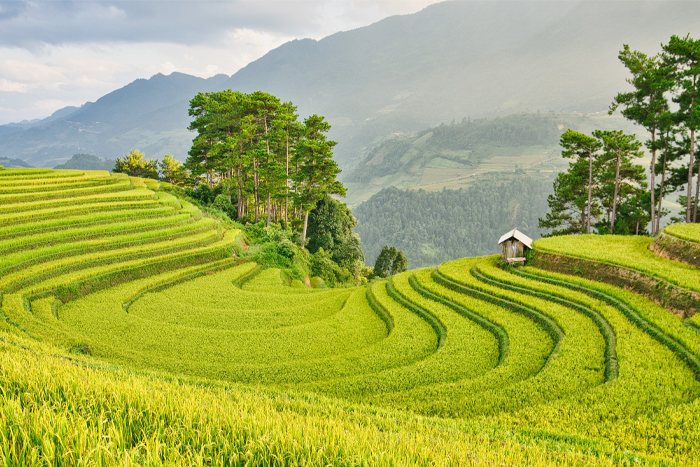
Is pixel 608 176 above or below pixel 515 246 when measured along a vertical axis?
above

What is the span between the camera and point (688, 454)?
4582 millimetres

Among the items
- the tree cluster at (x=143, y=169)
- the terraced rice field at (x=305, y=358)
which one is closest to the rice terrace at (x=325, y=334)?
the terraced rice field at (x=305, y=358)

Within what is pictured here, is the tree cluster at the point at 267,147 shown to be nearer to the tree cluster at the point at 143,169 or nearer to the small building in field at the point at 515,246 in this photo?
the small building in field at the point at 515,246

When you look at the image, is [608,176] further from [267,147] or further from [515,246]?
[267,147]

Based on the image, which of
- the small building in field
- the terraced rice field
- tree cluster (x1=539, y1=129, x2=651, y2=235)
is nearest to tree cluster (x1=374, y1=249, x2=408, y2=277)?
tree cluster (x1=539, y1=129, x2=651, y2=235)

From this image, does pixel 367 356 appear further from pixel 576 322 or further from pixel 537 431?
pixel 576 322

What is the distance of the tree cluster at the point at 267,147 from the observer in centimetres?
2608

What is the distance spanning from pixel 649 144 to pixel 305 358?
23365 millimetres

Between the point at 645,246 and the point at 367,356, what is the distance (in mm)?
13070

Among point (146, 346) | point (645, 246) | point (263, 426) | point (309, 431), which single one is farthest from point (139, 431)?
point (645, 246)

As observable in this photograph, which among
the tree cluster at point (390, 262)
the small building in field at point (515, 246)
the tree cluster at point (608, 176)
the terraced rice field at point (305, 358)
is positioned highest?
the tree cluster at point (608, 176)

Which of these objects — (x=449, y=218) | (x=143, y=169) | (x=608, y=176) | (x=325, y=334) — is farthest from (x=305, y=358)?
(x=449, y=218)

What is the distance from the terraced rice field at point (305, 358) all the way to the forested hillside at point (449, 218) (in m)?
100

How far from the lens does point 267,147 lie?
27.2 m
